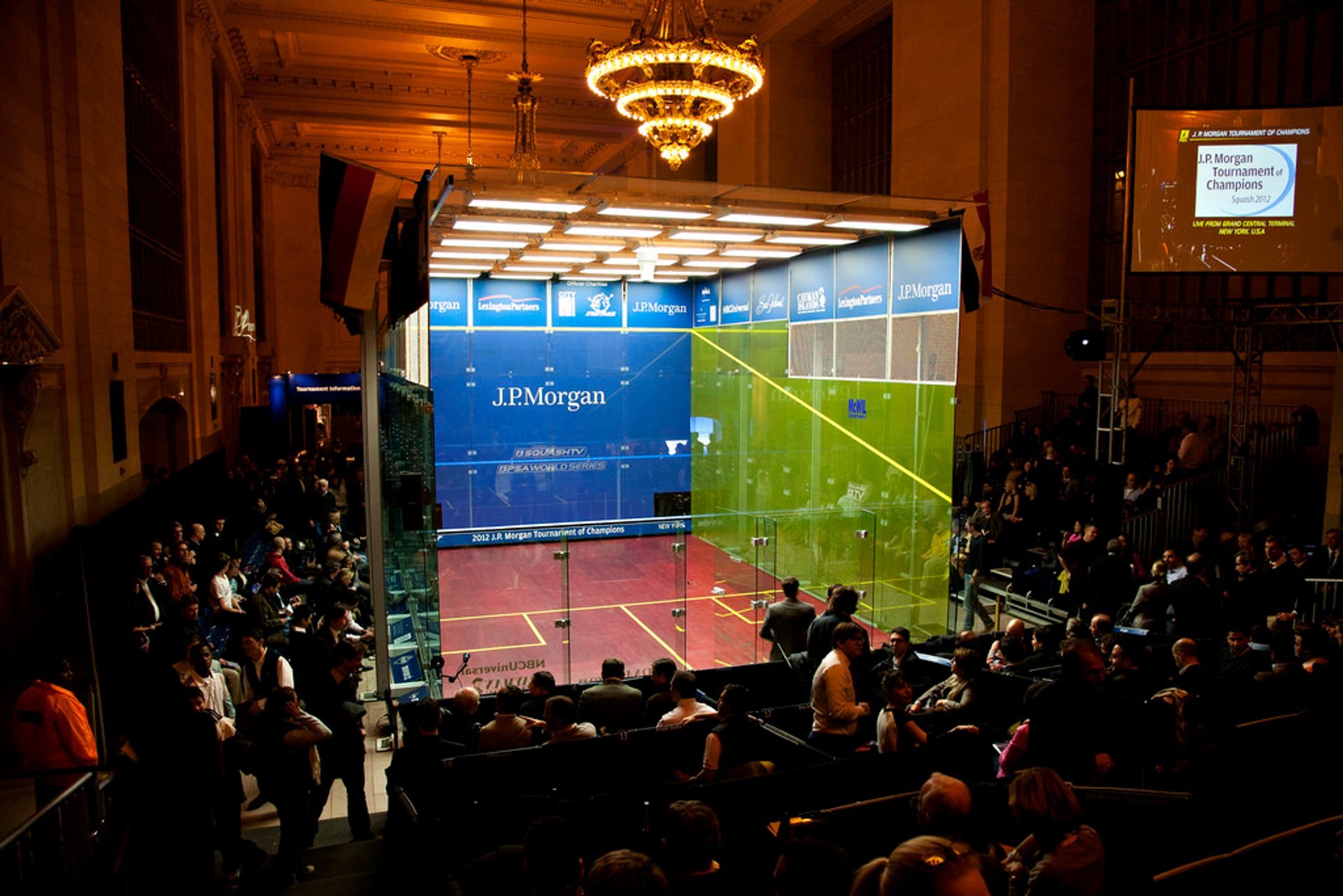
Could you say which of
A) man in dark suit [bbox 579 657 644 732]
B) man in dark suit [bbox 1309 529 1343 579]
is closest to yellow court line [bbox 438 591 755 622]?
man in dark suit [bbox 579 657 644 732]

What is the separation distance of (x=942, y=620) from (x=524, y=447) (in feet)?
24.3

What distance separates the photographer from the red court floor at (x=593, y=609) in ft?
27.0

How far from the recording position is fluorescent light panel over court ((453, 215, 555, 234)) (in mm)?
8828

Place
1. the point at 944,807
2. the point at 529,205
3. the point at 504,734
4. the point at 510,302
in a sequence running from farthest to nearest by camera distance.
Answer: the point at 510,302 → the point at 529,205 → the point at 504,734 → the point at 944,807

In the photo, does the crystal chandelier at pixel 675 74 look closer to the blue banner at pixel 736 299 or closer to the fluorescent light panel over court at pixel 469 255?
the fluorescent light panel over court at pixel 469 255

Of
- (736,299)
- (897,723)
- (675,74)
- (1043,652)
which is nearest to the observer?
(897,723)

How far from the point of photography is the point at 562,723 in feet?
16.7

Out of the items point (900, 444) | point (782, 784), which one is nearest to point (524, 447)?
point (900, 444)

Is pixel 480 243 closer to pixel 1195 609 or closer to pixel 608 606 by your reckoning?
pixel 608 606

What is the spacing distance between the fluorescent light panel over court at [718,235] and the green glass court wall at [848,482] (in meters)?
2.25

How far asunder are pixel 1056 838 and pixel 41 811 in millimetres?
3658

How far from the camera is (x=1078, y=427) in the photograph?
1357 cm

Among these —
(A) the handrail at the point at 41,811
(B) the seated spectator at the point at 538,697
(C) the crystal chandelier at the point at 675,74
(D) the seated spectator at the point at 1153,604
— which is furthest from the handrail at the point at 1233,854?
(C) the crystal chandelier at the point at 675,74

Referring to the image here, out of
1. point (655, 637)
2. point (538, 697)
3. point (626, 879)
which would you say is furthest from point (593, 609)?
point (626, 879)
